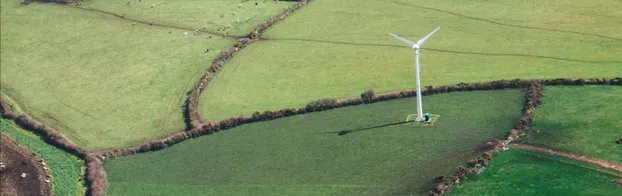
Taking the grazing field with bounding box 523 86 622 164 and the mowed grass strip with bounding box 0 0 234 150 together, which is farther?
the mowed grass strip with bounding box 0 0 234 150

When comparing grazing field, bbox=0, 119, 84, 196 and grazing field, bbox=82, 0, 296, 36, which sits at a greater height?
grazing field, bbox=82, 0, 296, 36

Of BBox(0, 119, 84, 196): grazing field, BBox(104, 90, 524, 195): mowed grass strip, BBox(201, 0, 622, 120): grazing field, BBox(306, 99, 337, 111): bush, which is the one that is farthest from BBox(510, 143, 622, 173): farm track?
BBox(0, 119, 84, 196): grazing field

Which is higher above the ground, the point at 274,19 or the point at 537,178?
the point at 274,19

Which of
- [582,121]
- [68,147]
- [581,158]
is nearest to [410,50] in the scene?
[582,121]

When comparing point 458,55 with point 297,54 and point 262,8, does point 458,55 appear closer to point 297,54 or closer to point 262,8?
point 297,54

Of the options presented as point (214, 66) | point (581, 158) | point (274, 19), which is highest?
point (274, 19)

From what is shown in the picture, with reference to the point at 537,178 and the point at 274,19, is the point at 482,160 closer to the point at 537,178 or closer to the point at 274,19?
the point at 537,178

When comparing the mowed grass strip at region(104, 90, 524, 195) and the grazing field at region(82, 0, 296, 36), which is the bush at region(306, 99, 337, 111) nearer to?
the mowed grass strip at region(104, 90, 524, 195)
